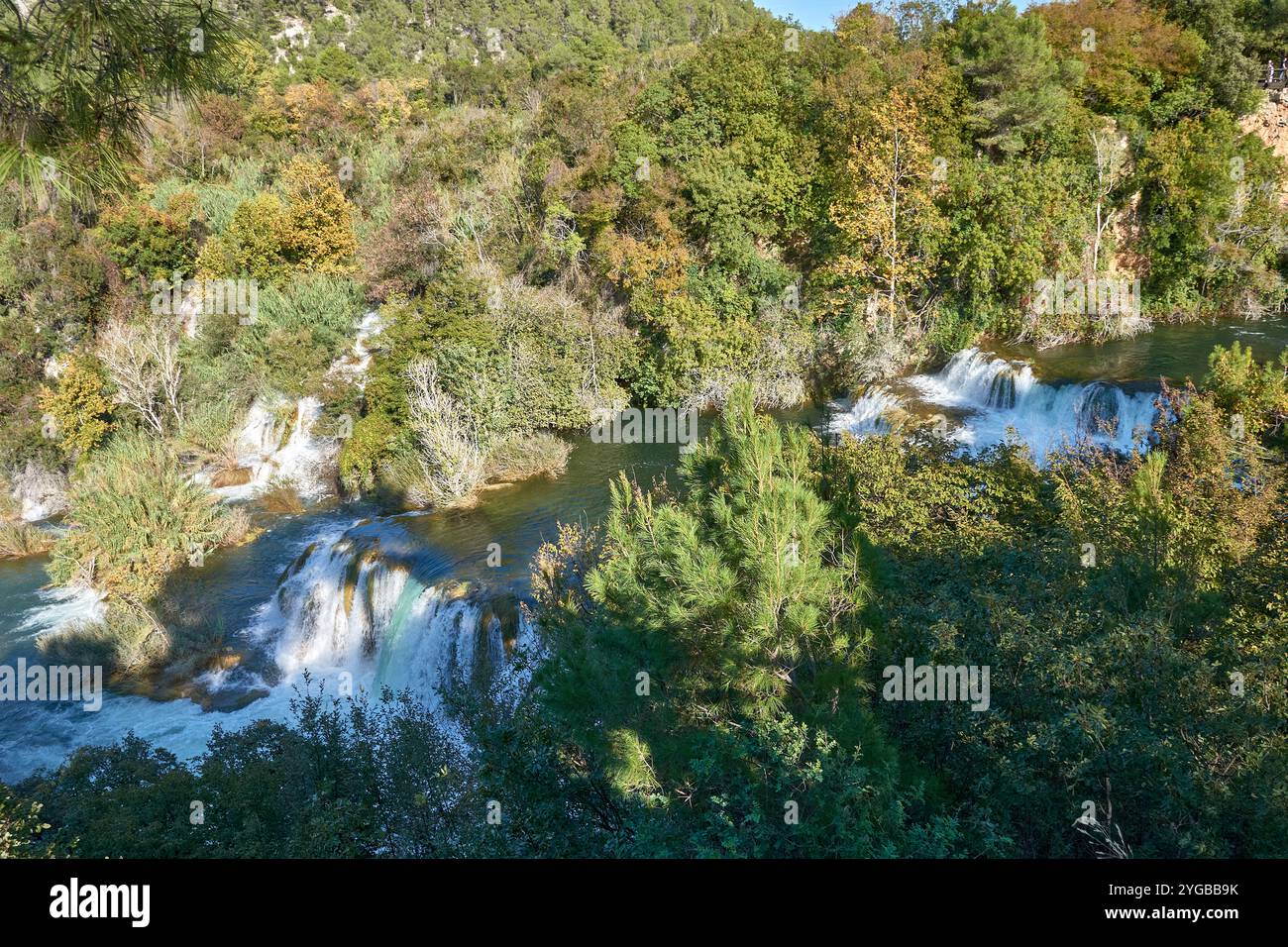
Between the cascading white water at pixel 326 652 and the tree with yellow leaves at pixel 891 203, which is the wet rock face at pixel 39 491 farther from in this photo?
the tree with yellow leaves at pixel 891 203

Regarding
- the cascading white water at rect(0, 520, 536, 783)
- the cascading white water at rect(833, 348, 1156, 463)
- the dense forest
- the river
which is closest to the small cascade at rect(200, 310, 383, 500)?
the dense forest

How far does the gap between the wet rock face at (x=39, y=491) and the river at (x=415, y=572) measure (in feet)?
11.6

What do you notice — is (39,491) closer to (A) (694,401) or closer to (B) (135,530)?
(B) (135,530)

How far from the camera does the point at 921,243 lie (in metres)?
20.5

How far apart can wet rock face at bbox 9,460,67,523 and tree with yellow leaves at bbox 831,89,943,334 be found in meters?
21.6

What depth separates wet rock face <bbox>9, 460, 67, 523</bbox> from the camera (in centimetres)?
2086

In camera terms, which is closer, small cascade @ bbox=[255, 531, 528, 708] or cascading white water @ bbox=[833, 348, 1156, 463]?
small cascade @ bbox=[255, 531, 528, 708]

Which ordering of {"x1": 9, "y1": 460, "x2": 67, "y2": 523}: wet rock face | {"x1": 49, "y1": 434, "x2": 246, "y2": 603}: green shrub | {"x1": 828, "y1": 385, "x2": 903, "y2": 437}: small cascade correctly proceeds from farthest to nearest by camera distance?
{"x1": 9, "y1": 460, "x2": 67, "y2": 523}: wet rock face
{"x1": 828, "y1": 385, "x2": 903, "y2": 437}: small cascade
{"x1": 49, "y1": 434, "x2": 246, "y2": 603}: green shrub

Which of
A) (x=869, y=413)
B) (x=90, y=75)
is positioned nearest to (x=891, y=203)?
(x=869, y=413)

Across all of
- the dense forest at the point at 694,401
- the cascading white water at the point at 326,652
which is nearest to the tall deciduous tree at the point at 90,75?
the dense forest at the point at 694,401

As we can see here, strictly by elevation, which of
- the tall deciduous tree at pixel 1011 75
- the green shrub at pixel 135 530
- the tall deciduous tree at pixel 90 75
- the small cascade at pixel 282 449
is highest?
the tall deciduous tree at pixel 1011 75

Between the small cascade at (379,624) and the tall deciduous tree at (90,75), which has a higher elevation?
the tall deciduous tree at (90,75)

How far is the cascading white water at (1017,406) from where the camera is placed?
1457 centimetres

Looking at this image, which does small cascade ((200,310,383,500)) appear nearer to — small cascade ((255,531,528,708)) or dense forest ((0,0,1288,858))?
dense forest ((0,0,1288,858))
